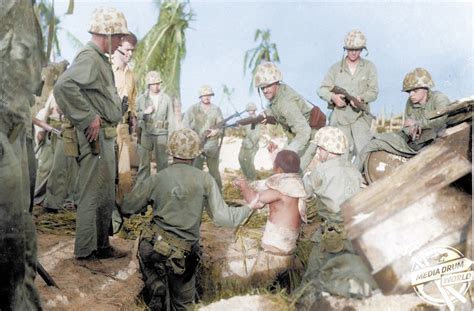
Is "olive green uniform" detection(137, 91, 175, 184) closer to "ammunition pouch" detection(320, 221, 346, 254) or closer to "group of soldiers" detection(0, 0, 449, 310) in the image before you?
"group of soldiers" detection(0, 0, 449, 310)

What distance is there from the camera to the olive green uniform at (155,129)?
462 cm

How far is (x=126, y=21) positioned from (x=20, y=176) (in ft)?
4.63

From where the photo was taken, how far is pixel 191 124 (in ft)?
14.9

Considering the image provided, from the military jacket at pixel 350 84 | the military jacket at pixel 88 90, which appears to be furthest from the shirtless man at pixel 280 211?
the military jacket at pixel 88 90

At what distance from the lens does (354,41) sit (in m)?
4.35

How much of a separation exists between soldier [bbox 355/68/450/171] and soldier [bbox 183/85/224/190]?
108 centimetres

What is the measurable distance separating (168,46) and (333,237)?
1.77 meters

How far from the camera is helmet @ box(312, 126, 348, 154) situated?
4156mm

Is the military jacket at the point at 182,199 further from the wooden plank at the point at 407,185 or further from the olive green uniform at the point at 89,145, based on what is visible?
the wooden plank at the point at 407,185

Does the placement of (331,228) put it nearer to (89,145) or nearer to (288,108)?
(288,108)

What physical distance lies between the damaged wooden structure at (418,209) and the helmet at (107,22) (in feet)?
6.63

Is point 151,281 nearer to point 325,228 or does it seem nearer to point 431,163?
point 325,228
